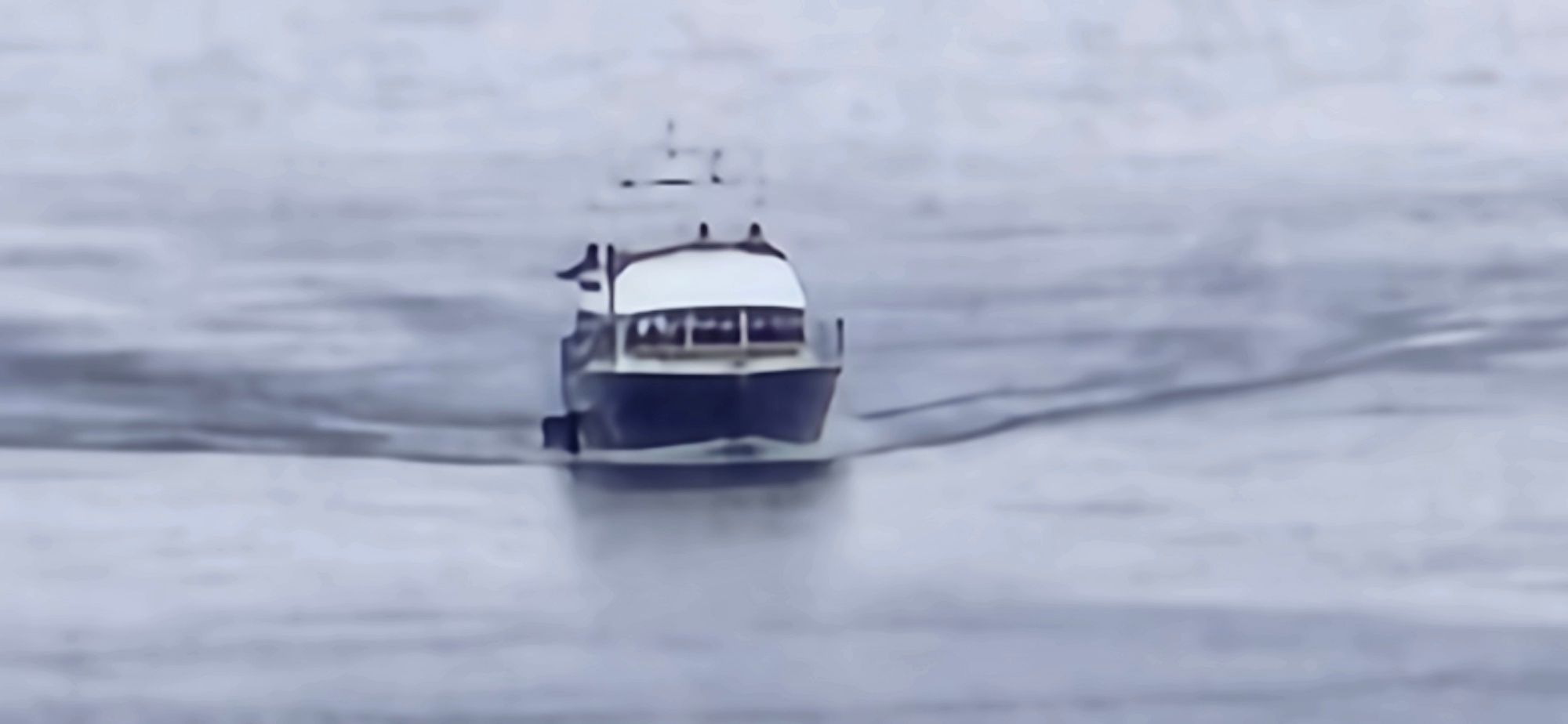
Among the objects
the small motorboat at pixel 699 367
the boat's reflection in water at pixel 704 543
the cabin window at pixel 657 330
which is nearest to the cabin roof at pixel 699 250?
the small motorboat at pixel 699 367

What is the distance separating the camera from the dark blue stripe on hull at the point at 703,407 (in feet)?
59.0

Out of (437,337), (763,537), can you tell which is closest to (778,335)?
(763,537)

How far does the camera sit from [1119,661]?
14.2 m

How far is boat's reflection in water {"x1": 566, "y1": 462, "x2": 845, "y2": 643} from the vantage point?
15.2 meters

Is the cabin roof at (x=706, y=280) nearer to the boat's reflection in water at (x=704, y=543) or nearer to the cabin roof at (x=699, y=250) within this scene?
the cabin roof at (x=699, y=250)

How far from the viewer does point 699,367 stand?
59.5ft

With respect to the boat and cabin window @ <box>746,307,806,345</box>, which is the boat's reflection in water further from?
cabin window @ <box>746,307,806,345</box>

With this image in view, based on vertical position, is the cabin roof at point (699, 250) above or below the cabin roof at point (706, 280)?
above

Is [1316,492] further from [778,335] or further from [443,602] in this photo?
[443,602]

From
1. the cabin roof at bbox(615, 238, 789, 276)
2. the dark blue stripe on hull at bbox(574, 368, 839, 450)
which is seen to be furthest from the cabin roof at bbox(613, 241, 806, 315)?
the dark blue stripe on hull at bbox(574, 368, 839, 450)

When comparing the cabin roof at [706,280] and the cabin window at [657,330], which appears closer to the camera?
the cabin window at [657,330]

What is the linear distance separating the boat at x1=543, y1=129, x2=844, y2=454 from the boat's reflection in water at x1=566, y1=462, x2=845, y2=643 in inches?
11.0

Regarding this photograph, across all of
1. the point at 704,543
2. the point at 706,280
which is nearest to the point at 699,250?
the point at 706,280

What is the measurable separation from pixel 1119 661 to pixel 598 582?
10.5 ft
